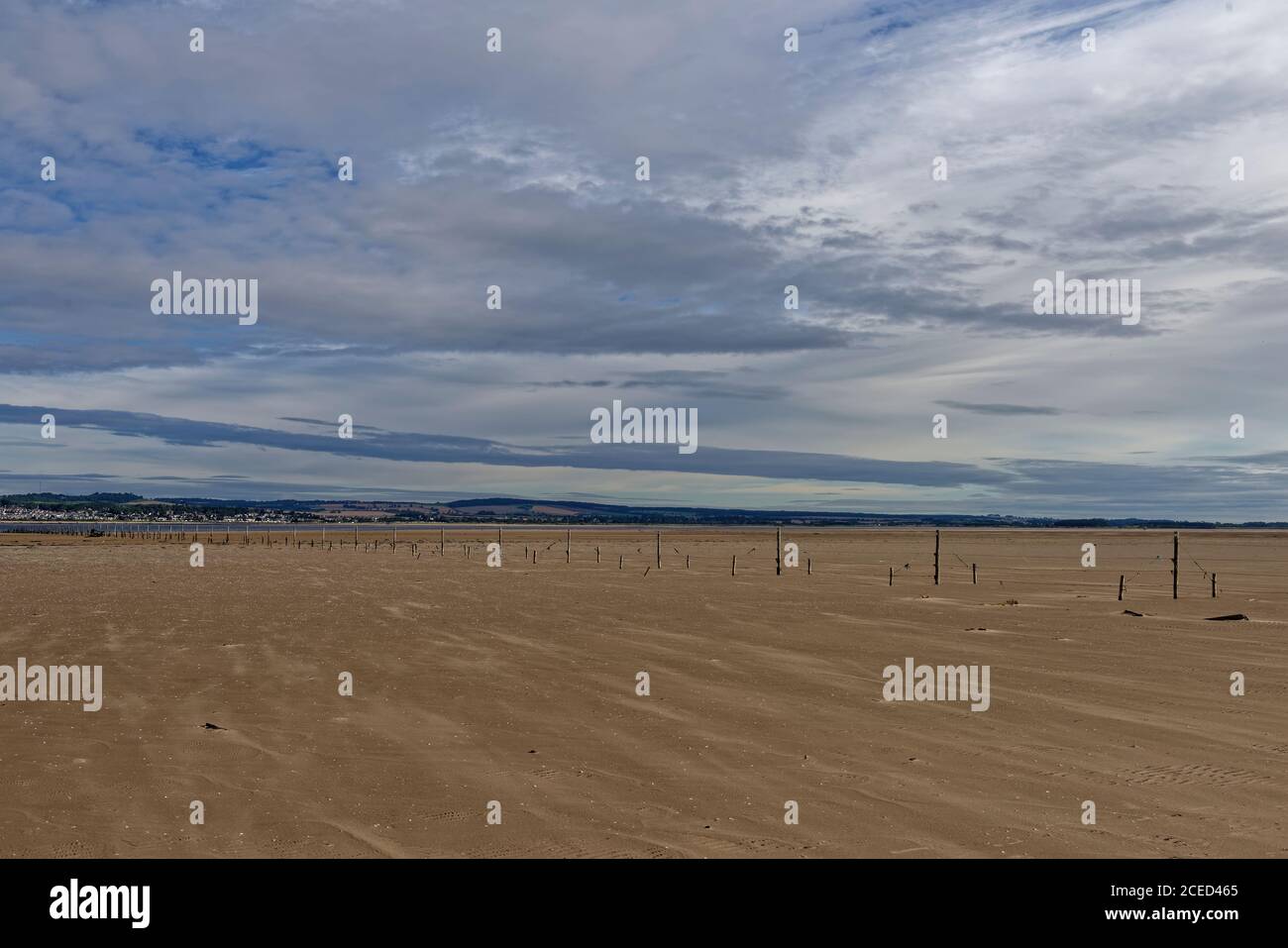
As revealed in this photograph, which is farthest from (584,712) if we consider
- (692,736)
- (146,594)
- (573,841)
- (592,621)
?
(146,594)

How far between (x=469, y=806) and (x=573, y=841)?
1.35m

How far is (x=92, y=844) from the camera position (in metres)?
7.62

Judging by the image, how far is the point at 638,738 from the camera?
37.5 feet

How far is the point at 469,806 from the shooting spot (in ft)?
28.7

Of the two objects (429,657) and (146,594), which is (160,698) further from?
(146,594)

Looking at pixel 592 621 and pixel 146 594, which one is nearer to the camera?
pixel 592 621

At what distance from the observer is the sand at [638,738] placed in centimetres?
801

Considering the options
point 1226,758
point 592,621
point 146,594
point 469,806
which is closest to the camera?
point 469,806

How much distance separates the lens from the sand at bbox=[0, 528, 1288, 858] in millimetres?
8008

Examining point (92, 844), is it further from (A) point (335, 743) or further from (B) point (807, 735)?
(B) point (807, 735)
